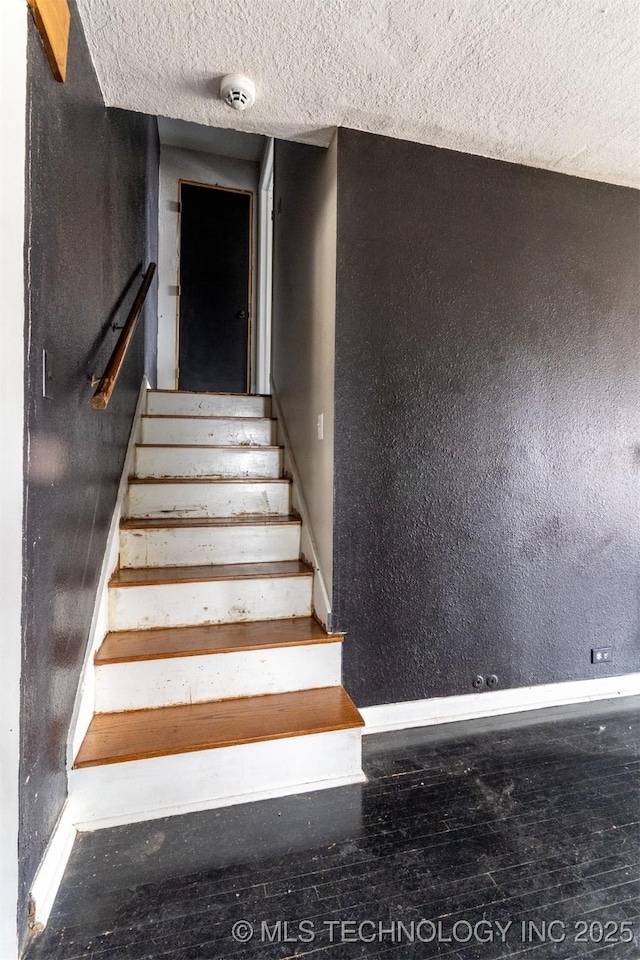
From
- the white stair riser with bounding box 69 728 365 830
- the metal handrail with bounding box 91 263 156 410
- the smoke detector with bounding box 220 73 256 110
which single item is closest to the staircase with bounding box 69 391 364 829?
the white stair riser with bounding box 69 728 365 830

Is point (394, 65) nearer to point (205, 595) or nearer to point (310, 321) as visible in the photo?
point (310, 321)

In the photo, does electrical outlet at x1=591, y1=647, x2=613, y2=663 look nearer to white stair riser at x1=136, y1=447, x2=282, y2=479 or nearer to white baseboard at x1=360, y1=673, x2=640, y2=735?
white baseboard at x1=360, y1=673, x2=640, y2=735

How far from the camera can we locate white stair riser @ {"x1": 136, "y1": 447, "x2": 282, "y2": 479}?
253cm

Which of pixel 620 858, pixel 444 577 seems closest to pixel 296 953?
pixel 620 858

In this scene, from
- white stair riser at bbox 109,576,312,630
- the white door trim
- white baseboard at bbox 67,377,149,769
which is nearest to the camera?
white baseboard at bbox 67,377,149,769

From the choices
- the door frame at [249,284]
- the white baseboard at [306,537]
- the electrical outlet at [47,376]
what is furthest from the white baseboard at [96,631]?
the door frame at [249,284]

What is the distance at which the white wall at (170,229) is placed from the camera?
4.13 meters

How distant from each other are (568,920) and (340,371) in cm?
181

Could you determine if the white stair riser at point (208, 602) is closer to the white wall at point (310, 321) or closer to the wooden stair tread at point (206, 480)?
the white wall at point (310, 321)

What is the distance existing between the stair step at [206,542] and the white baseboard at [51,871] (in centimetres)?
99

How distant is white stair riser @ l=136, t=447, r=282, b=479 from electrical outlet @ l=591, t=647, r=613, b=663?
1.97 meters

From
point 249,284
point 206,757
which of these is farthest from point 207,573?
point 249,284

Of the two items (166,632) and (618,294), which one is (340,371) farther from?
(618,294)

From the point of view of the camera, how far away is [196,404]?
3.02 m
